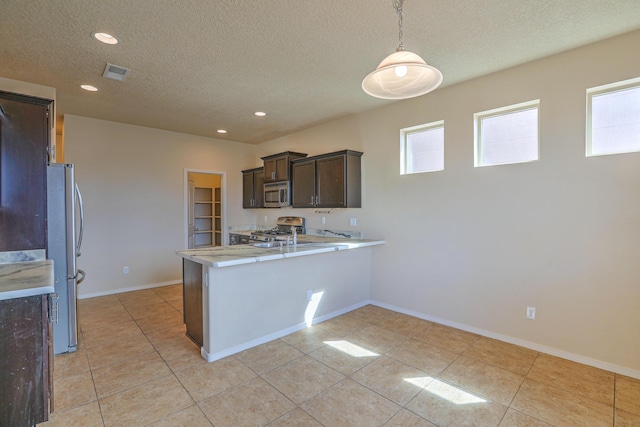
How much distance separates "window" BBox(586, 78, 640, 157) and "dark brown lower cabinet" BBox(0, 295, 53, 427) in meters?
4.06

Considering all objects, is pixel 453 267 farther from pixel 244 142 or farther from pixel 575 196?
pixel 244 142

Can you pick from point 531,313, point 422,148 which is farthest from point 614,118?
point 531,313

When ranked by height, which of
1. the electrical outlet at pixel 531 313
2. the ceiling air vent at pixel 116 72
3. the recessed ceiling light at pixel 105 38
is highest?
the recessed ceiling light at pixel 105 38

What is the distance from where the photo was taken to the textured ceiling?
2.06 meters

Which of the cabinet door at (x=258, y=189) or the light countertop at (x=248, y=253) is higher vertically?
the cabinet door at (x=258, y=189)

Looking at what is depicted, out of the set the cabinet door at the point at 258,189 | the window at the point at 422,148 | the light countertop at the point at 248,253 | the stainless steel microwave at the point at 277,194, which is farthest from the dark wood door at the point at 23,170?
the window at the point at 422,148

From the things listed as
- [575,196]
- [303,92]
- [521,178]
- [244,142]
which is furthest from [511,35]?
[244,142]

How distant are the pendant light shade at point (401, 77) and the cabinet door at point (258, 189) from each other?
4040 millimetres

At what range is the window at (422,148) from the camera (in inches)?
143

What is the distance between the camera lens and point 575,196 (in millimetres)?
2646

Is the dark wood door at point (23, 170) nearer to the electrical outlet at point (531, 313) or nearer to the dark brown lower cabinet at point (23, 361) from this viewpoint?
the dark brown lower cabinet at point (23, 361)

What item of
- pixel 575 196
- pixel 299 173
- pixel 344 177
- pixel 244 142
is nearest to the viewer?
pixel 575 196

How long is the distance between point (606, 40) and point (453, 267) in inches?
94.3

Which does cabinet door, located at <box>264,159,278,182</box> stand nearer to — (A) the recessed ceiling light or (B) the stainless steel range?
(B) the stainless steel range
